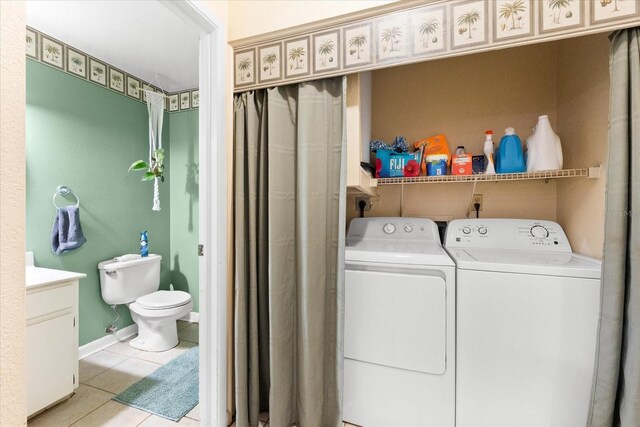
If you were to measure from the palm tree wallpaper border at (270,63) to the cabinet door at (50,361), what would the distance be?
1847 millimetres

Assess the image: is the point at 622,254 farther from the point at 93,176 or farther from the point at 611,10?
the point at 93,176

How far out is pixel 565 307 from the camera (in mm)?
1143

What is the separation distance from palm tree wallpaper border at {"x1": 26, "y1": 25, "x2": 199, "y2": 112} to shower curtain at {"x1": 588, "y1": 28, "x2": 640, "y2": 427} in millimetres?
3324

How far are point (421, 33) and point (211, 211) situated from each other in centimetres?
126

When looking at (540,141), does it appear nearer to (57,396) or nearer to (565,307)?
(565,307)

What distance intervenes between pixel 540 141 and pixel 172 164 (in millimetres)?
3217

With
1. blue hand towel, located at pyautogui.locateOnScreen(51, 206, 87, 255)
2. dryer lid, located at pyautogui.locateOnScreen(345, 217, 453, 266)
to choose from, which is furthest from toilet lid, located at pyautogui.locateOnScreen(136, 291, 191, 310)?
dryer lid, located at pyautogui.locateOnScreen(345, 217, 453, 266)

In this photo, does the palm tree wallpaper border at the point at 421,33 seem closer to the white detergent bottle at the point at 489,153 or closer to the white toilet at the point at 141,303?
the white detergent bottle at the point at 489,153

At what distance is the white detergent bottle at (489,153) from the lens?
5.72 ft

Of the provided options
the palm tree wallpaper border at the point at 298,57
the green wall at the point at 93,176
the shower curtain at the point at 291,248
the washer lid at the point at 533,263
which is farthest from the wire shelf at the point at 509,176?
the green wall at the point at 93,176

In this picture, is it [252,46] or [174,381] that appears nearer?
[252,46]

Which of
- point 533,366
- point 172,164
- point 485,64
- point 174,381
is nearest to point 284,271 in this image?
point 533,366

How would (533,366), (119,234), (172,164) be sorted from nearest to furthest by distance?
(533,366) → (119,234) → (172,164)

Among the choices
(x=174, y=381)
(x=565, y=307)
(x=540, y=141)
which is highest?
(x=540, y=141)
